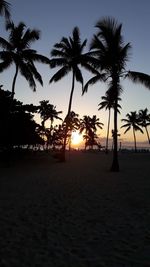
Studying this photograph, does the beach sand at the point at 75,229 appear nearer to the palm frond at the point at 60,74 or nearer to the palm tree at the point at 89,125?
the palm frond at the point at 60,74

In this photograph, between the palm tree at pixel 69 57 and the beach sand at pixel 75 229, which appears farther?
the palm tree at pixel 69 57

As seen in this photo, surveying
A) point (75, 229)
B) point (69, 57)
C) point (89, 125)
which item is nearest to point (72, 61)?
point (69, 57)

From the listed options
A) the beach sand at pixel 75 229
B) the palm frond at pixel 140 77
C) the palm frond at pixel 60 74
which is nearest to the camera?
the beach sand at pixel 75 229

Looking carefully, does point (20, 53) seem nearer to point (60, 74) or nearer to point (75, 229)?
point (60, 74)

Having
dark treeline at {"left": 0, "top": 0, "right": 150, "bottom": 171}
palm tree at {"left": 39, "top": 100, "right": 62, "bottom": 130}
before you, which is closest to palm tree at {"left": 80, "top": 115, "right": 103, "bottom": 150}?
palm tree at {"left": 39, "top": 100, "right": 62, "bottom": 130}

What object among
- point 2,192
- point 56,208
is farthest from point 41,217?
point 2,192

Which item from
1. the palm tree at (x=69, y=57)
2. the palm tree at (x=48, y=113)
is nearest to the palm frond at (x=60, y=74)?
the palm tree at (x=69, y=57)

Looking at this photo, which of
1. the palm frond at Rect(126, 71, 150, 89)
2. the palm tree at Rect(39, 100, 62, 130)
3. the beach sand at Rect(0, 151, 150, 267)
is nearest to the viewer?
the beach sand at Rect(0, 151, 150, 267)

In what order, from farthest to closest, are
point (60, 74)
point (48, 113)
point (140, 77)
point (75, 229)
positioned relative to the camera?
point (48, 113) < point (60, 74) < point (140, 77) < point (75, 229)

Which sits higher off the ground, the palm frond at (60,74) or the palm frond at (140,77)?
the palm frond at (60,74)

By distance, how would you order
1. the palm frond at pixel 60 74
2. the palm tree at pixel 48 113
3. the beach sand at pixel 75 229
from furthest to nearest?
the palm tree at pixel 48 113 → the palm frond at pixel 60 74 → the beach sand at pixel 75 229

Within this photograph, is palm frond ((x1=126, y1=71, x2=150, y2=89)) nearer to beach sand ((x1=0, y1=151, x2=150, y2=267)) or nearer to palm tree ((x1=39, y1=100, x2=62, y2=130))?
beach sand ((x1=0, y1=151, x2=150, y2=267))

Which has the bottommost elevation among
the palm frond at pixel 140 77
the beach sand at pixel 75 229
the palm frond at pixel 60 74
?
the beach sand at pixel 75 229

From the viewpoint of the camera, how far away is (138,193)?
40.2ft
